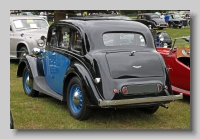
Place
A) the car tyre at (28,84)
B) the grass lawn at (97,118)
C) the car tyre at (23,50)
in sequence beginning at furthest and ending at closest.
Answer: the car tyre at (23,50)
the car tyre at (28,84)
the grass lawn at (97,118)

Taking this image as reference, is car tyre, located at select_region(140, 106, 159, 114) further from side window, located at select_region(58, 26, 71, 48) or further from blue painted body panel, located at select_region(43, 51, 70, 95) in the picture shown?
side window, located at select_region(58, 26, 71, 48)

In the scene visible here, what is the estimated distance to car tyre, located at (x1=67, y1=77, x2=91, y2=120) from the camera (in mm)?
5480

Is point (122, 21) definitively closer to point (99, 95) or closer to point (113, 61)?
point (113, 61)

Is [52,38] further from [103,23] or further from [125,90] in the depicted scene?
[125,90]

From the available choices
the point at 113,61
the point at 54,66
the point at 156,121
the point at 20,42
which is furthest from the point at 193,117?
the point at 20,42

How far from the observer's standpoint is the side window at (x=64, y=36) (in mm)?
6324

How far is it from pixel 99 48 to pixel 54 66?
1.26 m

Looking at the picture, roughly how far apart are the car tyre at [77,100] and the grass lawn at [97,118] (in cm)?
12

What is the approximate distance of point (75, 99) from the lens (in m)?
5.72

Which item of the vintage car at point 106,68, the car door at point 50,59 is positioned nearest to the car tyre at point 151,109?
the vintage car at point 106,68

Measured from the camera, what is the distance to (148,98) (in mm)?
5320

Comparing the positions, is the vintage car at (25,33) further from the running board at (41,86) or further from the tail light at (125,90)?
the tail light at (125,90)

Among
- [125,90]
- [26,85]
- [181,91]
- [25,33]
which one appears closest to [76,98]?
[125,90]

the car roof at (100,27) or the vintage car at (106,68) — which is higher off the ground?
the car roof at (100,27)
